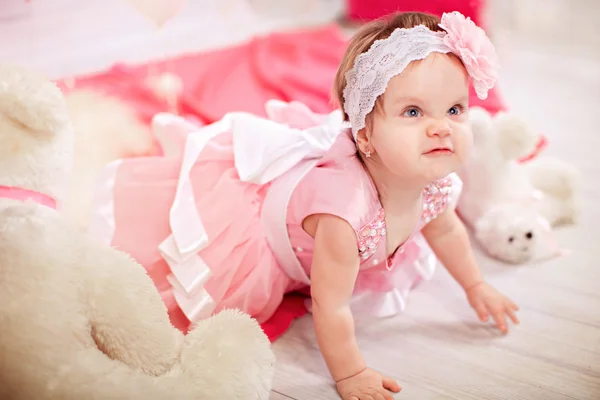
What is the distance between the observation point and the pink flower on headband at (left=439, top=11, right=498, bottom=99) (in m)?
0.81

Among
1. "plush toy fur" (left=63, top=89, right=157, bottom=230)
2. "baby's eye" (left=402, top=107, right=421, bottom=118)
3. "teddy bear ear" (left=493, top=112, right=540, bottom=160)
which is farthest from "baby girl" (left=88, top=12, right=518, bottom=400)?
"teddy bear ear" (left=493, top=112, right=540, bottom=160)

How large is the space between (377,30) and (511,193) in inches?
22.9

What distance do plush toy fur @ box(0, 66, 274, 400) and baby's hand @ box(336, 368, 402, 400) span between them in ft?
0.51

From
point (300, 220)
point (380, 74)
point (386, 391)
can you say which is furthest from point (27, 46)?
point (386, 391)

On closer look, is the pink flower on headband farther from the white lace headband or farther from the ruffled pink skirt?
the ruffled pink skirt

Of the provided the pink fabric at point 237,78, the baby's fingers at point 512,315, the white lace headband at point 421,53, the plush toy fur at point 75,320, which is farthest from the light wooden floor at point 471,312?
the white lace headband at point 421,53

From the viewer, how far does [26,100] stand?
2.54 ft

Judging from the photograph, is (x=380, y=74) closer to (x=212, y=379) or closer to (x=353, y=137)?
(x=353, y=137)

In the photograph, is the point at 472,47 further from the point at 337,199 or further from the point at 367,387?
the point at 367,387

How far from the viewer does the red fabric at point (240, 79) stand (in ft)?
5.16

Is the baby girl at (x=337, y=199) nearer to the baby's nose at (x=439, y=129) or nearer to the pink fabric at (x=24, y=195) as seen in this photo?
the baby's nose at (x=439, y=129)

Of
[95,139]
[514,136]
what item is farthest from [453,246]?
[95,139]

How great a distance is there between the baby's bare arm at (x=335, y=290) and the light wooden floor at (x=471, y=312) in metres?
0.06

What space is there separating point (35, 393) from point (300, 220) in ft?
1.49
